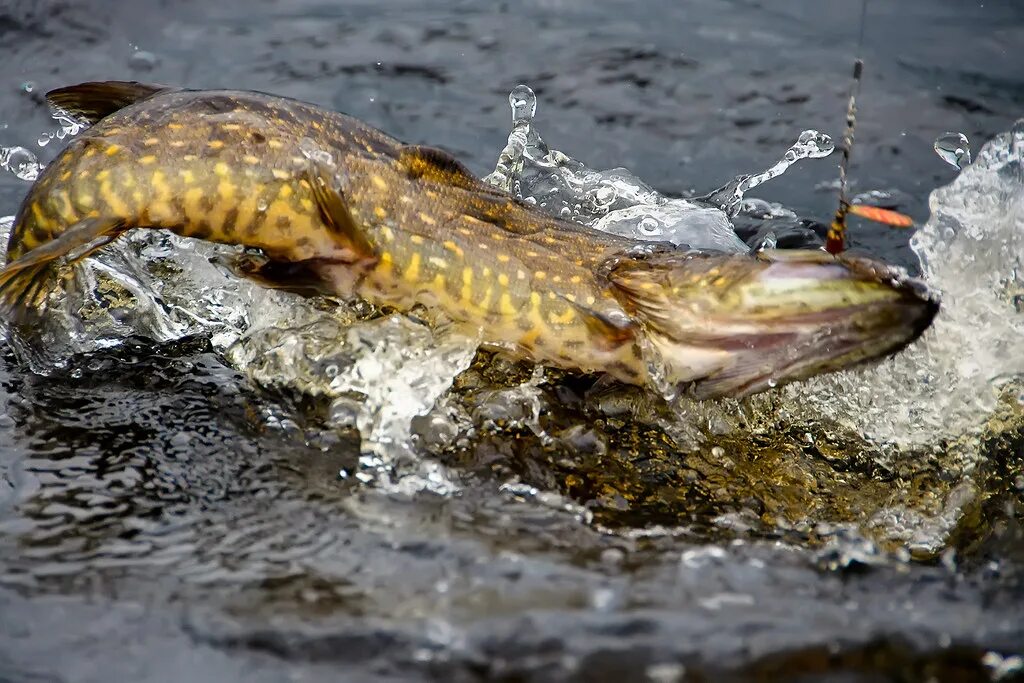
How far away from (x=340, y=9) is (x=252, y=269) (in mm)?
3894

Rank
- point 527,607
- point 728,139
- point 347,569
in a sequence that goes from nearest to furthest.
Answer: point 527,607, point 347,569, point 728,139

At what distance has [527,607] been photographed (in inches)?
88.6

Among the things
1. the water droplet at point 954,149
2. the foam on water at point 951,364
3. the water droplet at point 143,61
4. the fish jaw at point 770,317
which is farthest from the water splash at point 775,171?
the water droplet at point 143,61

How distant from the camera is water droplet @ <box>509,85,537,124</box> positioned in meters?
5.74

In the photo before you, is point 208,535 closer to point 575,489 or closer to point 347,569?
point 347,569

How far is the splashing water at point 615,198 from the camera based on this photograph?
474 cm

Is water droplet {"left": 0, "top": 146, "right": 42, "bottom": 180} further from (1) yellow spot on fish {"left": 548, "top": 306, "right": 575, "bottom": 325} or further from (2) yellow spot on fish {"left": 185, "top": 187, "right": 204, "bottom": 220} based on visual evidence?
(1) yellow spot on fish {"left": 548, "top": 306, "right": 575, "bottom": 325}

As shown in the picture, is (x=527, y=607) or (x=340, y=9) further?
(x=340, y=9)

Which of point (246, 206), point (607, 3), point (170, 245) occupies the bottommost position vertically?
point (170, 245)

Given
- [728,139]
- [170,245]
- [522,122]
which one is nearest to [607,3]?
[728,139]

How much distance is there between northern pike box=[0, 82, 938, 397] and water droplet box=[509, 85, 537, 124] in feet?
8.21

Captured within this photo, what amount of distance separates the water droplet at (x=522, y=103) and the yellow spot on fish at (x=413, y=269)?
102 inches

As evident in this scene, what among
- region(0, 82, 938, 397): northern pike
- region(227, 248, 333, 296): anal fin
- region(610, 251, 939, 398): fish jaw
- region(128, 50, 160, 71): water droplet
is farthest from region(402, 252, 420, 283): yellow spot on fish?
region(128, 50, 160, 71): water droplet

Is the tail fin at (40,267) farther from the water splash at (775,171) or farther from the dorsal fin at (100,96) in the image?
the water splash at (775,171)
